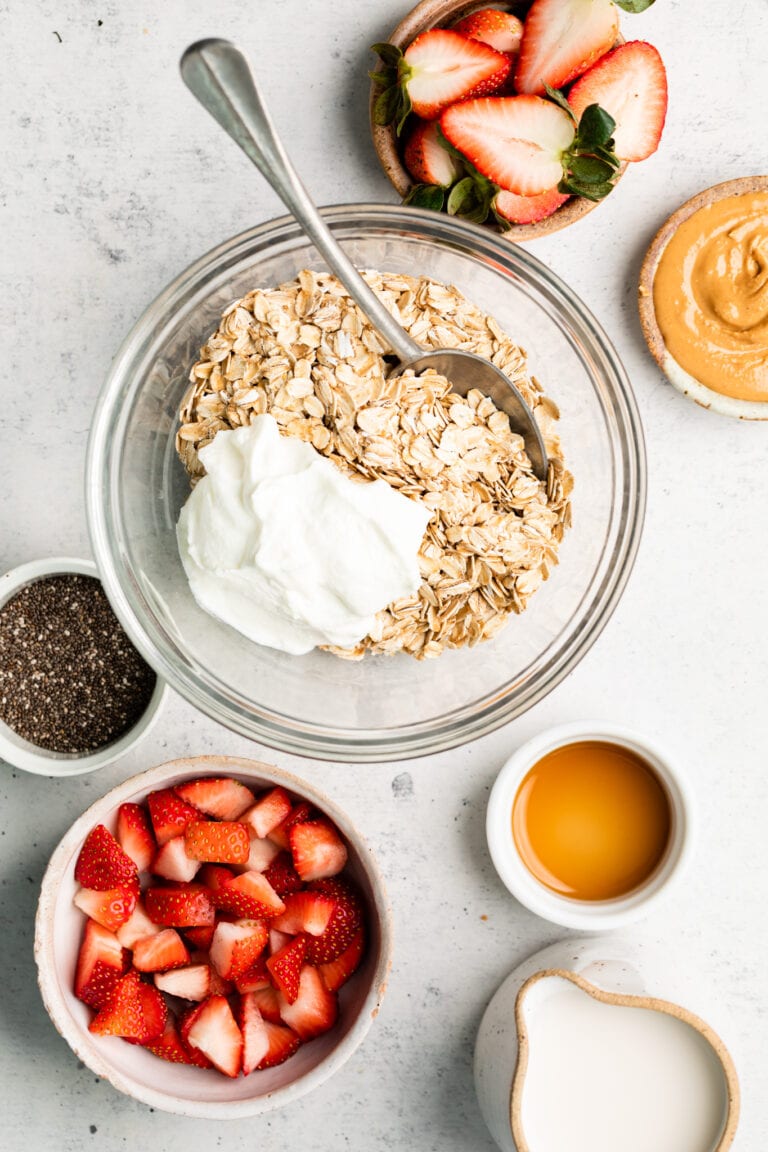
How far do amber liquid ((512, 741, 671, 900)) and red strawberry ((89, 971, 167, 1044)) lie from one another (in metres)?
0.53

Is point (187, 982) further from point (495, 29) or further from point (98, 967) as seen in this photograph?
point (495, 29)

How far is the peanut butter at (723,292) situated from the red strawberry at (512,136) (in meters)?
0.23

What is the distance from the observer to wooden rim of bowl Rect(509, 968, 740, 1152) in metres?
1.25

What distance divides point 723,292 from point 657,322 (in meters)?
0.09

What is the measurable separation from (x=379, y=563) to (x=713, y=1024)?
2.79 ft

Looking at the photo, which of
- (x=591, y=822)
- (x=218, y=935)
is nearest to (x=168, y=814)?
(x=218, y=935)

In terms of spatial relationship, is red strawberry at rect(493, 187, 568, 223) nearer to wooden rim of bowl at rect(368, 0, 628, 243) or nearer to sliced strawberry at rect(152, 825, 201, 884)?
wooden rim of bowl at rect(368, 0, 628, 243)

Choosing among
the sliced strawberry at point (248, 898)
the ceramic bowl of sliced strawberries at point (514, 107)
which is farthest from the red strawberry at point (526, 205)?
the sliced strawberry at point (248, 898)

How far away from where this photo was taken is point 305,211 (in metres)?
0.95

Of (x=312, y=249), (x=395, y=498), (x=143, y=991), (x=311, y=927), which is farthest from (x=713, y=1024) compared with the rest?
(x=312, y=249)

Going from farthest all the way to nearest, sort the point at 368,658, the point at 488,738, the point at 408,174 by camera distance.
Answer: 1. the point at 488,738
2. the point at 408,174
3. the point at 368,658

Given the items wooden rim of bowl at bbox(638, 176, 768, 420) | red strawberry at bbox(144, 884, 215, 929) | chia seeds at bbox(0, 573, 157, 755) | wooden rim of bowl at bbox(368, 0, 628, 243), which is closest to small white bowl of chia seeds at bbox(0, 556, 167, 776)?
chia seeds at bbox(0, 573, 157, 755)

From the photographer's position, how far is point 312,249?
1184 millimetres

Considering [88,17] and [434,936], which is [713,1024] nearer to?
[434,936]
